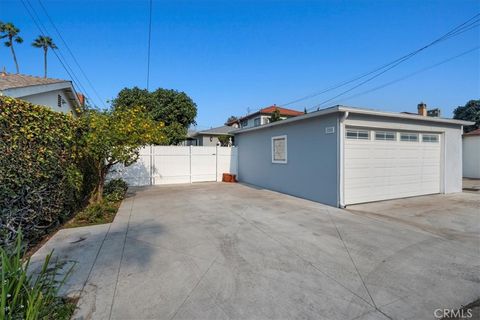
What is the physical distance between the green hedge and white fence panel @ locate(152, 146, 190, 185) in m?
6.62

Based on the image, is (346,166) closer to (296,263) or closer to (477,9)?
(296,263)

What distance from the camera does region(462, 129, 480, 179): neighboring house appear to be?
14.4m

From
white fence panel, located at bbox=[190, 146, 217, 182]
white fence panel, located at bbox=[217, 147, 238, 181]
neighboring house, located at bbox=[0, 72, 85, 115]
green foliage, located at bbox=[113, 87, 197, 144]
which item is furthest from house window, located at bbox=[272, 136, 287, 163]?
green foliage, located at bbox=[113, 87, 197, 144]

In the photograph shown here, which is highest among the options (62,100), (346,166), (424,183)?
(62,100)

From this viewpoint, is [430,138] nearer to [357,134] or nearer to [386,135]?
[386,135]

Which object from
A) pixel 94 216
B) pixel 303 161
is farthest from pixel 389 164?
pixel 94 216

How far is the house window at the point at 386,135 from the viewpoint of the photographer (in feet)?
25.6

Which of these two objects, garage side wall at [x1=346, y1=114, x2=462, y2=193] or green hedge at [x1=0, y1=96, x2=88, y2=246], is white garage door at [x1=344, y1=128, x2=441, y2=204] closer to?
garage side wall at [x1=346, y1=114, x2=462, y2=193]

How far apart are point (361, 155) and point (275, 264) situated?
533cm

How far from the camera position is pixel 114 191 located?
8.39 meters

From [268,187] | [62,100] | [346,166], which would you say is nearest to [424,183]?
[346,166]

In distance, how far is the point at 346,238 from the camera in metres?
4.50

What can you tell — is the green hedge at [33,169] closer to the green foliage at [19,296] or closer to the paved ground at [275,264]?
the paved ground at [275,264]

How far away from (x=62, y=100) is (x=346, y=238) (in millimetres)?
12907
